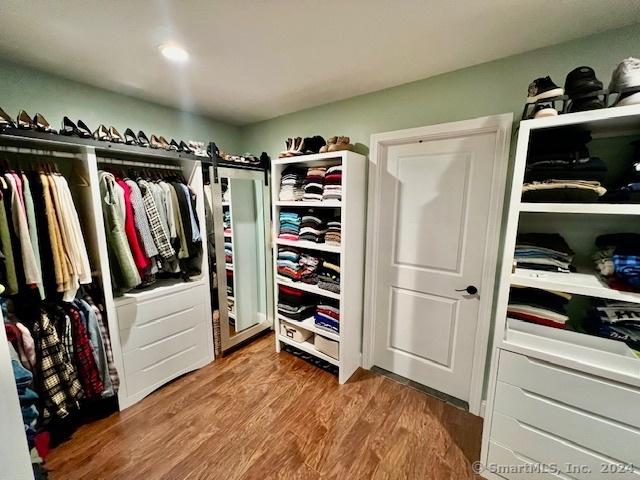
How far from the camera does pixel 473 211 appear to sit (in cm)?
170

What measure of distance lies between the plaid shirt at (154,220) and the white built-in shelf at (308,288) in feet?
3.12

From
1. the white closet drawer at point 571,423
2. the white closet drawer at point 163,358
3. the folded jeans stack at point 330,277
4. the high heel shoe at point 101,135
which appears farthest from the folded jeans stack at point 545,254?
the high heel shoe at point 101,135

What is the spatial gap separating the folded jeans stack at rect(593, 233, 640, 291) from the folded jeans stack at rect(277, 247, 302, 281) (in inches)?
72.4

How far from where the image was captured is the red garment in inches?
67.8

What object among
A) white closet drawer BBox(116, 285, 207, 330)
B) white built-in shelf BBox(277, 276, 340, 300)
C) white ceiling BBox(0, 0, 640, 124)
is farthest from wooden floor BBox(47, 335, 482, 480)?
white ceiling BBox(0, 0, 640, 124)

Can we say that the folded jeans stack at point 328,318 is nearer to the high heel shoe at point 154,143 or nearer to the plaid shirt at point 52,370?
the plaid shirt at point 52,370

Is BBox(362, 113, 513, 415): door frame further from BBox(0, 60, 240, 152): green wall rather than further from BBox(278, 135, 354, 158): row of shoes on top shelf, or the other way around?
BBox(0, 60, 240, 152): green wall

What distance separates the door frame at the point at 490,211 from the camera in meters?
1.54

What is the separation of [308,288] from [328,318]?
0.97ft

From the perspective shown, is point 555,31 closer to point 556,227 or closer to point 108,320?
point 556,227

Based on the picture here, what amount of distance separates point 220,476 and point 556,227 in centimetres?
229

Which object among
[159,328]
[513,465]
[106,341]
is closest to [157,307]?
[159,328]

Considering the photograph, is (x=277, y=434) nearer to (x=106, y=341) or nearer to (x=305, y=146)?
(x=106, y=341)

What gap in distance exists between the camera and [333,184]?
1.96 metres
